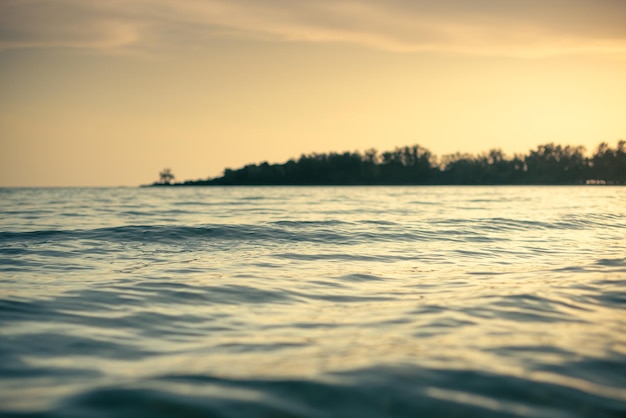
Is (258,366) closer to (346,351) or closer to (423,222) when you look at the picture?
(346,351)

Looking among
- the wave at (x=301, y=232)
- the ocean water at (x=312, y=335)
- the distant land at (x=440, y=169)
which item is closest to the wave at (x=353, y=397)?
the ocean water at (x=312, y=335)

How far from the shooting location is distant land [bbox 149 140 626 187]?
162m

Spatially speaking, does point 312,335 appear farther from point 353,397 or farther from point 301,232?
point 301,232

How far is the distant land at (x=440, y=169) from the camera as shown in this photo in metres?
162

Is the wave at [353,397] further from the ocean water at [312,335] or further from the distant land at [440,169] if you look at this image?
the distant land at [440,169]

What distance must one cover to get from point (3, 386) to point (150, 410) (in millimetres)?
1250

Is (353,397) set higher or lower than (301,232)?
higher

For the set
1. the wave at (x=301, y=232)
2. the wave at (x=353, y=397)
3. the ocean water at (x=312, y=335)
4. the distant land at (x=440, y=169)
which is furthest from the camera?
the distant land at (x=440, y=169)

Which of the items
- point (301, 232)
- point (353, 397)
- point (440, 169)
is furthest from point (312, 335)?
point (440, 169)

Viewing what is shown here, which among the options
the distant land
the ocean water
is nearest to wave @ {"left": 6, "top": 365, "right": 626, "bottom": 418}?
the ocean water

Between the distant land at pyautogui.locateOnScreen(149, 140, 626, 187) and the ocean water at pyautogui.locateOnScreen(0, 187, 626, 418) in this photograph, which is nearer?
the ocean water at pyautogui.locateOnScreen(0, 187, 626, 418)

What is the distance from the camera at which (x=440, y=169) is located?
181 meters

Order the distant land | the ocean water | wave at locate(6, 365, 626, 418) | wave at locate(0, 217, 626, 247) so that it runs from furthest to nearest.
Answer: the distant land, wave at locate(0, 217, 626, 247), the ocean water, wave at locate(6, 365, 626, 418)

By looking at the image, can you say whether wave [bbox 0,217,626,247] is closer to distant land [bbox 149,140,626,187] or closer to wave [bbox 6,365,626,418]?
wave [bbox 6,365,626,418]
